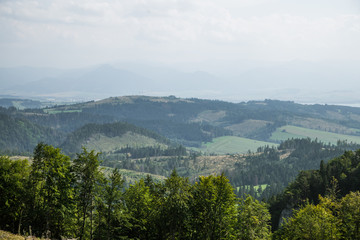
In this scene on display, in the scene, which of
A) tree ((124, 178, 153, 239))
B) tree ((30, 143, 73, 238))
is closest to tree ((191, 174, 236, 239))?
tree ((124, 178, 153, 239))

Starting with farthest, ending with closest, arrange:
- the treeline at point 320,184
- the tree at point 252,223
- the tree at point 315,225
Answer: the treeline at point 320,184
the tree at point 252,223
the tree at point 315,225

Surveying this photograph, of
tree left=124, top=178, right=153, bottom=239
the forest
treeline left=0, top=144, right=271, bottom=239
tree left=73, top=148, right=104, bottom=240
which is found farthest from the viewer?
tree left=124, top=178, right=153, bottom=239

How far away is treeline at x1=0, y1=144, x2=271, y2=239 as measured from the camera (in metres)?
56.2

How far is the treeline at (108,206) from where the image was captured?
56.2 metres

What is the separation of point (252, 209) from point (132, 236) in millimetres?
21578

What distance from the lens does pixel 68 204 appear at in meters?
58.0

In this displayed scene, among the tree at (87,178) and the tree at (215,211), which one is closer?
the tree at (87,178)

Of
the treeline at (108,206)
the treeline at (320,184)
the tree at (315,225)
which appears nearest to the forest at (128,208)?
the treeline at (108,206)

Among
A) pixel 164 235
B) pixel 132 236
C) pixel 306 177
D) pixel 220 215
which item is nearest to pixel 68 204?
pixel 132 236

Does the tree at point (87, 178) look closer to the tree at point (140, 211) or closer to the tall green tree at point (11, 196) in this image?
the tree at point (140, 211)

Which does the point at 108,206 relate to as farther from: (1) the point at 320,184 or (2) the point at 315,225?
(1) the point at 320,184

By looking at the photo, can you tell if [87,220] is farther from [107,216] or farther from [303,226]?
[303,226]

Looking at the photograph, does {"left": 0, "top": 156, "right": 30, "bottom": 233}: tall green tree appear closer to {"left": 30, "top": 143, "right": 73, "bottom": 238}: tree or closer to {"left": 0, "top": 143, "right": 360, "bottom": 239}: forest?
{"left": 0, "top": 143, "right": 360, "bottom": 239}: forest

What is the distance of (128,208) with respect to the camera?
62.0 m
